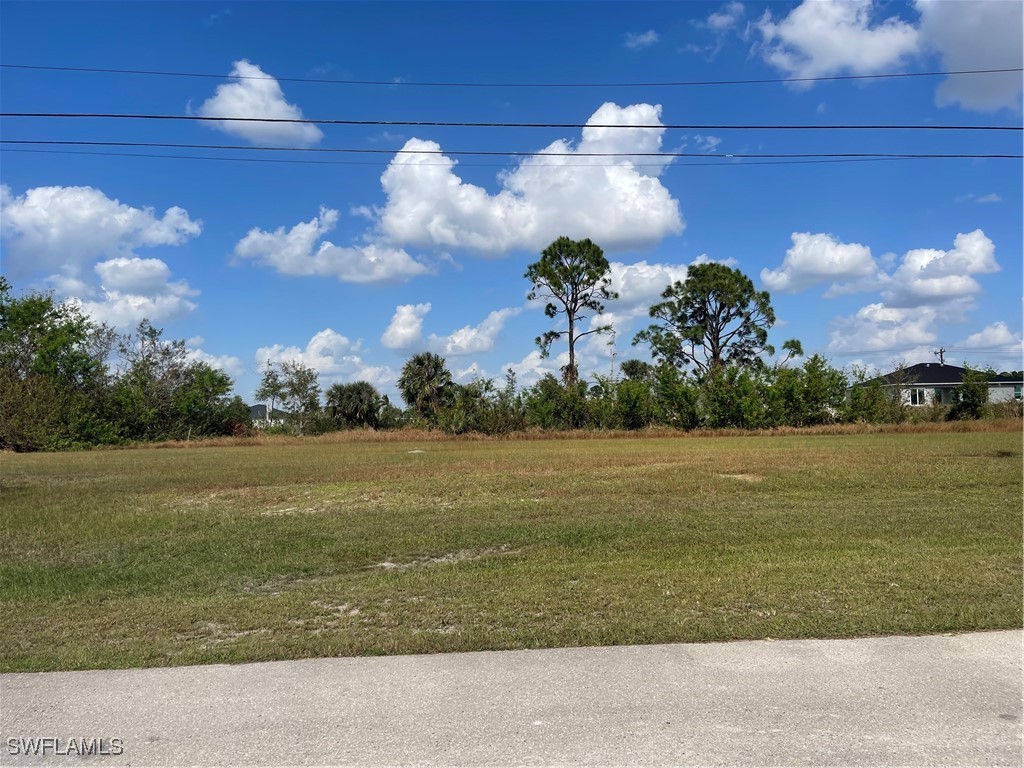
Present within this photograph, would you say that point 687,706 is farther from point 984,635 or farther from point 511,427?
point 511,427

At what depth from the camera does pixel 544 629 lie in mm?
5719

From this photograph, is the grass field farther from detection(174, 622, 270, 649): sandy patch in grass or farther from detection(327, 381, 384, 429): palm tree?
detection(327, 381, 384, 429): palm tree

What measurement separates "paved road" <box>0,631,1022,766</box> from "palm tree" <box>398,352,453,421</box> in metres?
→ 48.0

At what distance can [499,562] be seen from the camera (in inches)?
356

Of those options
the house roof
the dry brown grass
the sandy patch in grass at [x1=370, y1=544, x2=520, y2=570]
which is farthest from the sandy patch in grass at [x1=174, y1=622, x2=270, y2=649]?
the house roof

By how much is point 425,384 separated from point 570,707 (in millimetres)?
49354

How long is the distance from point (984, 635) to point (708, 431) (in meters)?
44.6

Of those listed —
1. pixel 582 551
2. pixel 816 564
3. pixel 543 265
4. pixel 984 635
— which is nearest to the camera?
pixel 984 635

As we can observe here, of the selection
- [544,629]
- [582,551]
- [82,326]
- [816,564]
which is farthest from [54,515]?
[82,326]

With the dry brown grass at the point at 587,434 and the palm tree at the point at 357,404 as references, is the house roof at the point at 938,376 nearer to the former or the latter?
the dry brown grass at the point at 587,434

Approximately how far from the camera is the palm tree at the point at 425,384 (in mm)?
52938

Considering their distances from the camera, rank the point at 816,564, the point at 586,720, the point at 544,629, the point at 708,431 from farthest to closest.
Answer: the point at 708,431 → the point at 816,564 → the point at 544,629 → the point at 586,720

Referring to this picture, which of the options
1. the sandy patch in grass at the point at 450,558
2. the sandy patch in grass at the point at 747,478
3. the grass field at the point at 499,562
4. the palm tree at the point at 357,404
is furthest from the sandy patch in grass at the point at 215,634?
the palm tree at the point at 357,404

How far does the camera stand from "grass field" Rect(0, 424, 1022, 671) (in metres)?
5.71
